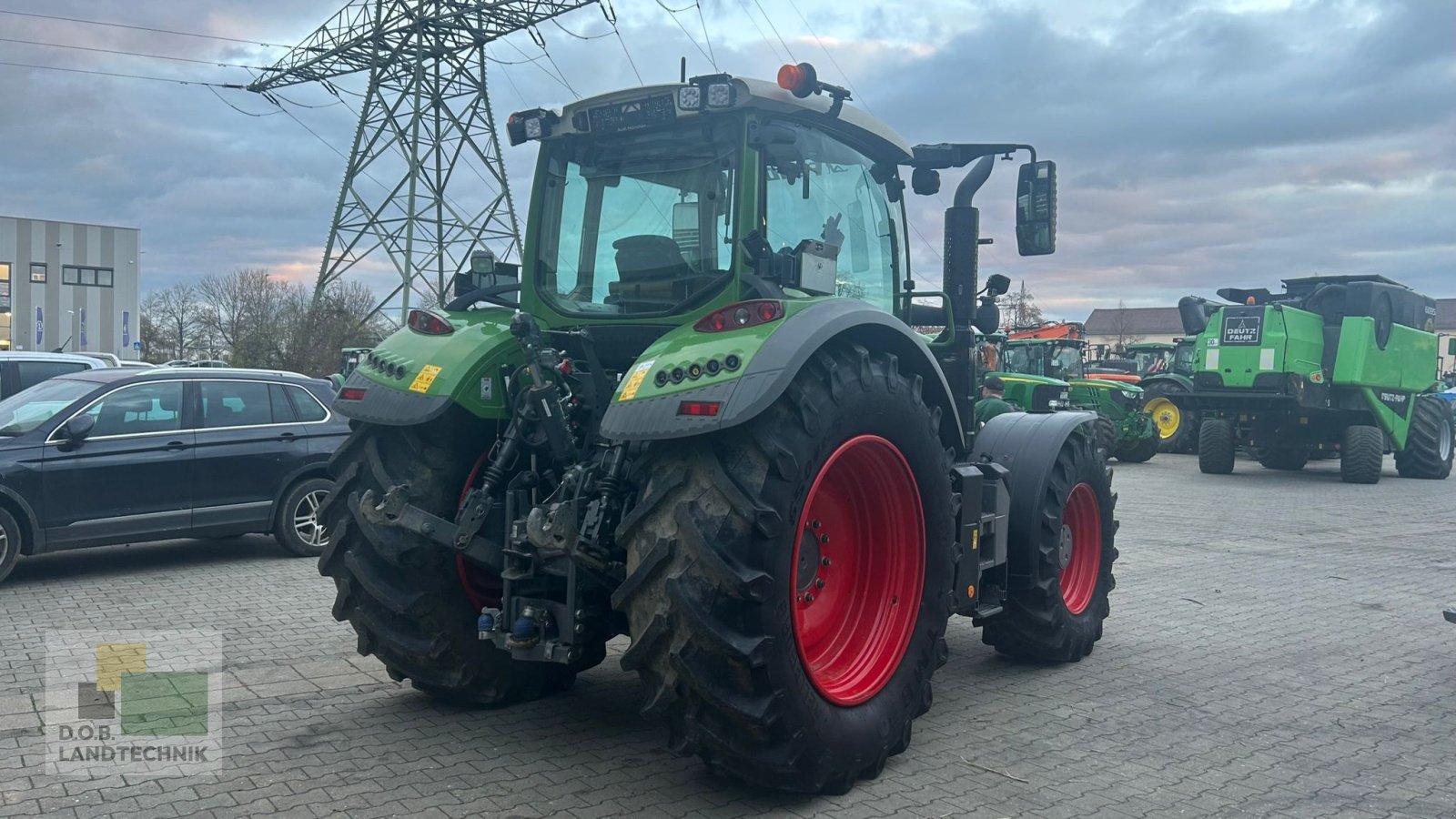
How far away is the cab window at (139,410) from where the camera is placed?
8.90 metres

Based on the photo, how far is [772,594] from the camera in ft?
12.4

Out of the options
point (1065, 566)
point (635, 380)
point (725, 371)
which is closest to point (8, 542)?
point (635, 380)

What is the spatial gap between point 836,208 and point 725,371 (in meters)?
1.69

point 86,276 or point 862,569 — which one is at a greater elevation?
point 86,276

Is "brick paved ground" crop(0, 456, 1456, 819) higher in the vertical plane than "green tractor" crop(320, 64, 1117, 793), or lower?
lower

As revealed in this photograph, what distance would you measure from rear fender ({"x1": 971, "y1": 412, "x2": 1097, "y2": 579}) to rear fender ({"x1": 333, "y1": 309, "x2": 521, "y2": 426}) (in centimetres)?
262

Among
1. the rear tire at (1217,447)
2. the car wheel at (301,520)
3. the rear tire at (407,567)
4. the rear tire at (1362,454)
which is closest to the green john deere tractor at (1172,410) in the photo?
the rear tire at (1217,447)

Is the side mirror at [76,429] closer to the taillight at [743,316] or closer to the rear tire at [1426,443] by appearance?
the taillight at [743,316]

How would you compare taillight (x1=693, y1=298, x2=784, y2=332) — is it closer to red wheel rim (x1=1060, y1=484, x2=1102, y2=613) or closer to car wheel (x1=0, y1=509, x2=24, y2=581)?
red wheel rim (x1=1060, y1=484, x2=1102, y2=613)

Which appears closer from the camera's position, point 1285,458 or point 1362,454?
point 1362,454

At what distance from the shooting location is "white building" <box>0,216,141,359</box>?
51.8 metres

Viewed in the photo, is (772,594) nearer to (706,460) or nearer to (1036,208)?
(706,460)

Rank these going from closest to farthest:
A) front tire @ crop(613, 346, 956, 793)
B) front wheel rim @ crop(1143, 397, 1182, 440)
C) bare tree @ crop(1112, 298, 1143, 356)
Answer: front tire @ crop(613, 346, 956, 793) → front wheel rim @ crop(1143, 397, 1182, 440) → bare tree @ crop(1112, 298, 1143, 356)

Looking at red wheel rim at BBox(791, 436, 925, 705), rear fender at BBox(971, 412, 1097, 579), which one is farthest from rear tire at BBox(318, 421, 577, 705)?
rear fender at BBox(971, 412, 1097, 579)
